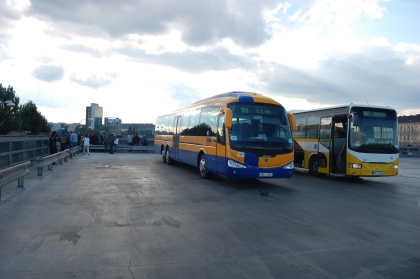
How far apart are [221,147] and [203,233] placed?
623cm

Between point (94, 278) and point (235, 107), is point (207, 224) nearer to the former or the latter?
point (94, 278)

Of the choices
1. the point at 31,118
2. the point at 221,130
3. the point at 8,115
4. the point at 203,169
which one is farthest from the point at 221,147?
the point at 31,118

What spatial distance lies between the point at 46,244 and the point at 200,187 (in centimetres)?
702

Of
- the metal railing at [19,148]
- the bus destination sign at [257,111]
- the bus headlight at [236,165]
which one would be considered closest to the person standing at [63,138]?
the metal railing at [19,148]

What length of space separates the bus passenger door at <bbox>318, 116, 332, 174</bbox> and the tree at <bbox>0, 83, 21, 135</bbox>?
197ft

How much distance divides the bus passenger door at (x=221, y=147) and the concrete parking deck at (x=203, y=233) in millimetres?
781

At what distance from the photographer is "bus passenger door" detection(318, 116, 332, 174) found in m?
16.1

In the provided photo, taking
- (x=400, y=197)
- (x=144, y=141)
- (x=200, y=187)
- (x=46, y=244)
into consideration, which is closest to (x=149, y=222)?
(x=46, y=244)

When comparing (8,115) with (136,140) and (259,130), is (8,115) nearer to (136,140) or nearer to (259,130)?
(136,140)

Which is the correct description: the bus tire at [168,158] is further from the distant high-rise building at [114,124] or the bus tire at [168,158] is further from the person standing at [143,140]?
the distant high-rise building at [114,124]

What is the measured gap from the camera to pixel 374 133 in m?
14.9

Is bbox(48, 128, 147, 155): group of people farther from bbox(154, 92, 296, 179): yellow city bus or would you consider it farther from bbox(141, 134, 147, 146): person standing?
bbox(154, 92, 296, 179): yellow city bus

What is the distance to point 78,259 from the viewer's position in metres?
5.31

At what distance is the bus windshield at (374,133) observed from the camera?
14664 millimetres
